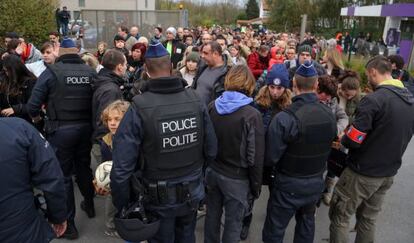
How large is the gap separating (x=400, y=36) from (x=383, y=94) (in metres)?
24.6

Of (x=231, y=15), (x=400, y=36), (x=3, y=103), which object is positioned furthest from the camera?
(x=231, y=15)

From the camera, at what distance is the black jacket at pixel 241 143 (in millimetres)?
2996

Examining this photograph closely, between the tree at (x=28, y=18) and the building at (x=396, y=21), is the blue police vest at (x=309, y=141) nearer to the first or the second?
the tree at (x=28, y=18)

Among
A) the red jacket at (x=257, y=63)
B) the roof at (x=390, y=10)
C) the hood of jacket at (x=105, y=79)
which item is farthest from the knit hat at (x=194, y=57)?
the roof at (x=390, y=10)

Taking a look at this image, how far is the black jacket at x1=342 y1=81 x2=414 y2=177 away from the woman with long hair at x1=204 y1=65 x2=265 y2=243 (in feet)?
2.93

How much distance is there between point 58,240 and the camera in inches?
146

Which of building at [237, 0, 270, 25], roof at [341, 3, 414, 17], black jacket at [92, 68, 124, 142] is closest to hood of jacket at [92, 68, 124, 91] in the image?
black jacket at [92, 68, 124, 142]

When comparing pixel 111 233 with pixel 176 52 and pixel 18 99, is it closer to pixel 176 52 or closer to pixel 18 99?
pixel 18 99

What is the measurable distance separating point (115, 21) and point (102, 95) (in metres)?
11.7

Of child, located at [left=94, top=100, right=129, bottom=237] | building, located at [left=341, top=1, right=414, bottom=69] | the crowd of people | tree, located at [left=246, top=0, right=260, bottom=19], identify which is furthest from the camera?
tree, located at [left=246, top=0, right=260, bottom=19]

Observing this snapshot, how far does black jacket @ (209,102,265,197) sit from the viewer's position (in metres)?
3.00

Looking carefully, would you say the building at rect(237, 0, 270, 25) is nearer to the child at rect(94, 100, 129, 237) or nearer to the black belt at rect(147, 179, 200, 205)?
the child at rect(94, 100, 129, 237)

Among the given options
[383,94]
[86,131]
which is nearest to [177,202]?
[86,131]

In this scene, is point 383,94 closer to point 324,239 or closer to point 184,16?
point 324,239
